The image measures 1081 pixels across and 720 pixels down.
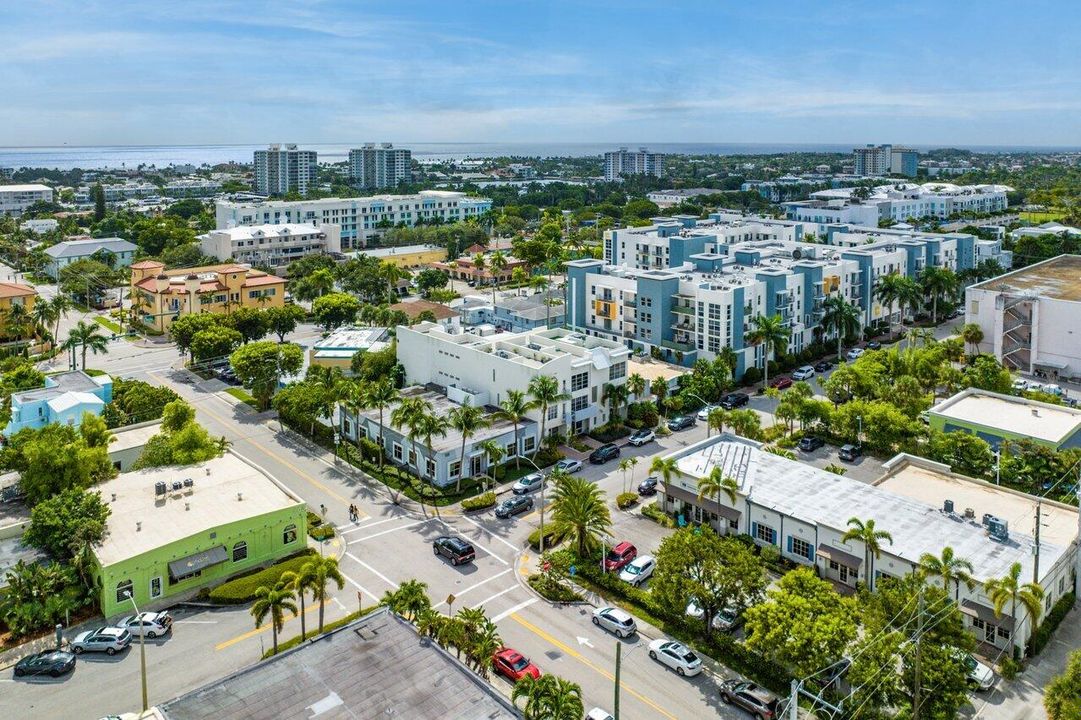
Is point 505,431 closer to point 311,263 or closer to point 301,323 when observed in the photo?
point 301,323

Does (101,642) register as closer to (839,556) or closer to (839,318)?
(839,556)

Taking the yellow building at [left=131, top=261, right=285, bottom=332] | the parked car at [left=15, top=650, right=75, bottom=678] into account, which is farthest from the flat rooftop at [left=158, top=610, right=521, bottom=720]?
the yellow building at [left=131, top=261, right=285, bottom=332]

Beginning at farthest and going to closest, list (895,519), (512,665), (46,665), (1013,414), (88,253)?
(88,253), (1013,414), (895,519), (46,665), (512,665)

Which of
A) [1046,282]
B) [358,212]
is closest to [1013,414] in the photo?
[1046,282]

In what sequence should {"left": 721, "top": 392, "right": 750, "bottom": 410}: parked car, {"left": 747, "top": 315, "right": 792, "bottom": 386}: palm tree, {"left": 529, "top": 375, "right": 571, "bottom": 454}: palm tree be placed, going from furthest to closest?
{"left": 747, "top": 315, "right": 792, "bottom": 386}: palm tree < {"left": 721, "top": 392, "right": 750, "bottom": 410}: parked car < {"left": 529, "top": 375, "right": 571, "bottom": 454}: palm tree

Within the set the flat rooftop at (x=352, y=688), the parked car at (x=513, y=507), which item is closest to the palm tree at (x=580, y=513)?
the parked car at (x=513, y=507)

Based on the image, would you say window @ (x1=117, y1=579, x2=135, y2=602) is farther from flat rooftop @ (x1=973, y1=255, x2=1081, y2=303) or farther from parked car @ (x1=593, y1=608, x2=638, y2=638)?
flat rooftop @ (x1=973, y1=255, x2=1081, y2=303)
